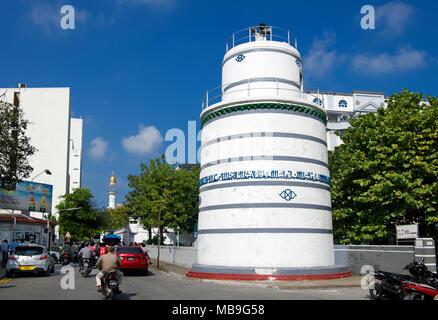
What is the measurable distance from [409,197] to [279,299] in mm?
11026

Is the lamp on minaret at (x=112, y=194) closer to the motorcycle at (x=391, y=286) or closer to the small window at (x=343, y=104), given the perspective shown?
the small window at (x=343, y=104)

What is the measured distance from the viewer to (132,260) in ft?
72.4

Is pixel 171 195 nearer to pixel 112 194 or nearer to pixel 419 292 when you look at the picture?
pixel 419 292

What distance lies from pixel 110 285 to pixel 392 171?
1532 cm

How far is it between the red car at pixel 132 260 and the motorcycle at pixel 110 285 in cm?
1008

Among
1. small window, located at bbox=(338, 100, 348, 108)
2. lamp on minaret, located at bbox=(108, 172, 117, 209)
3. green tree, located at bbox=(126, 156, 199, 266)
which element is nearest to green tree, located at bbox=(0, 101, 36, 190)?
green tree, located at bbox=(126, 156, 199, 266)

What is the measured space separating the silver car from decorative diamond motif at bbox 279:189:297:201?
11943mm

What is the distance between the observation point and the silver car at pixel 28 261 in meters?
19.5

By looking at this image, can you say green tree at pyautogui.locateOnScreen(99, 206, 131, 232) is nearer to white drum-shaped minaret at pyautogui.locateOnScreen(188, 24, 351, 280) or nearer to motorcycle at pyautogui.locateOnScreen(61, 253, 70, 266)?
motorcycle at pyautogui.locateOnScreen(61, 253, 70, 266)

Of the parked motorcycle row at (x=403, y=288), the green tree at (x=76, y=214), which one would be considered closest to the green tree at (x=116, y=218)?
the green tree at (x=76, y=214)

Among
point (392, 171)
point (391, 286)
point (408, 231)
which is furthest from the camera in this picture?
point (392, 171)

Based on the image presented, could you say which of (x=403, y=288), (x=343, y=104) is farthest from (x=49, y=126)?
(x=403, y=288)
